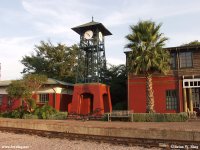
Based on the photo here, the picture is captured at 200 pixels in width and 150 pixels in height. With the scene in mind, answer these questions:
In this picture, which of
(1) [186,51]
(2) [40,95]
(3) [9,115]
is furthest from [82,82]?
(1) [186,51]

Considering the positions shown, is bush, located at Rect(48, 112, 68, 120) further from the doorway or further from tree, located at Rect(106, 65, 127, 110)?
tree, located at Rect(106, 65, 127, 110)

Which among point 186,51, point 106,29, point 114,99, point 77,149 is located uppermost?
point 106,29

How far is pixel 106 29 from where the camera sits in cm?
3309

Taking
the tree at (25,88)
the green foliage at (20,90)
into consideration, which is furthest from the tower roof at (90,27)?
the green foliage at (20,90)

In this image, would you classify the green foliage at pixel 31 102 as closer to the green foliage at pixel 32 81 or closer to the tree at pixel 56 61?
the green foliage at pixel 32 81

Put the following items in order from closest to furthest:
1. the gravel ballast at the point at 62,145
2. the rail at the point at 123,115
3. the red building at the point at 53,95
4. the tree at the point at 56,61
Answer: the gravel ballast at the point at 62,145 < the rail at the point at 123,115 < the red building at the point at 53,95 < the tree at the point at 56,61

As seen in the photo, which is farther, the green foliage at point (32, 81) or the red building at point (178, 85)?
the green foliage at point (32, 81)

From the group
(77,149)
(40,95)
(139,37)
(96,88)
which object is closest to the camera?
(77,149)

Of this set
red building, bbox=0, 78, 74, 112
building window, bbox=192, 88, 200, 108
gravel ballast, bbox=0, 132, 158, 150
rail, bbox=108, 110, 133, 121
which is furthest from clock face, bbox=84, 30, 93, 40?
gravel ballast, bbox=0, 132, 158, 150

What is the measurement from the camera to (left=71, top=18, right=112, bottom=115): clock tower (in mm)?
30359

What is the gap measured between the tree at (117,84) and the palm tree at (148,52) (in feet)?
25.0

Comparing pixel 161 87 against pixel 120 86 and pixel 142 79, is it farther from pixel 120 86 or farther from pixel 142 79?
pixel 120 86

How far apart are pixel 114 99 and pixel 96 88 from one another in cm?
601

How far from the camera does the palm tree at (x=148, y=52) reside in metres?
25.0
